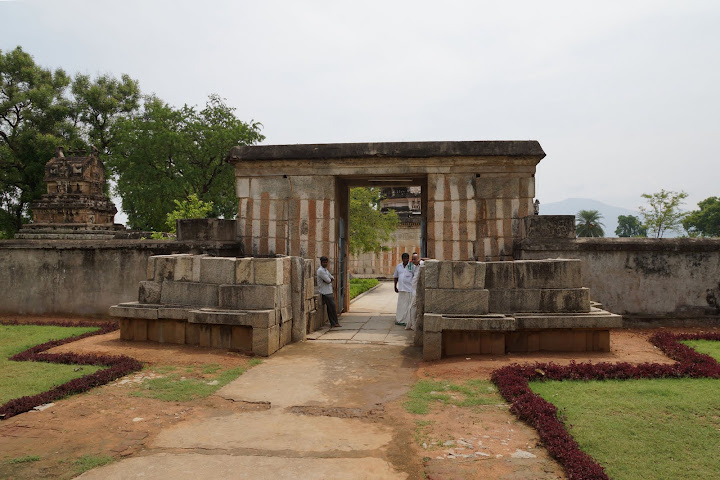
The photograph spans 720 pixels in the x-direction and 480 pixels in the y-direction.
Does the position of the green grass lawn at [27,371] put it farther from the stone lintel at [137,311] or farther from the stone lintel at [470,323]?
the stone lintel at [470,323]

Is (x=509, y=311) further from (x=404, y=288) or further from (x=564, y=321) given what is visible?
(x=404, y=288)

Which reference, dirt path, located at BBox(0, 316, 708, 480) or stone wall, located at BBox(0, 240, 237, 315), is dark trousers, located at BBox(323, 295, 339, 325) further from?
dirt path, located at BBox(0, 316, 708, 480)

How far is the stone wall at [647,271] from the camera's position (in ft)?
34.7

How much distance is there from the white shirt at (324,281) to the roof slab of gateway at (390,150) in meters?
2.82

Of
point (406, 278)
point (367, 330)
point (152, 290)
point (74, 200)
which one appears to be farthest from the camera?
point (74, 200)

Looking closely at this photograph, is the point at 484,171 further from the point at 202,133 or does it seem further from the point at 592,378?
the point at 202,133

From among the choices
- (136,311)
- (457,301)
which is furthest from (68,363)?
(457,301)

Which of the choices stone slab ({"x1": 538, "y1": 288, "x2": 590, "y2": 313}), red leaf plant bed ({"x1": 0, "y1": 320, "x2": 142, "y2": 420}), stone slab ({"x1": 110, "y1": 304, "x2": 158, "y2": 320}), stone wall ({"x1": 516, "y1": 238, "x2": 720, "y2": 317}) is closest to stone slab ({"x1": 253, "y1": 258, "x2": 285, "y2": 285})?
stone slab ({"x1": 110, "y1": 304, "x2": 158, "y2": 320})

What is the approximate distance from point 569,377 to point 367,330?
16.0 ft

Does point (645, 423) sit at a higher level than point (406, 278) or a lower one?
lower

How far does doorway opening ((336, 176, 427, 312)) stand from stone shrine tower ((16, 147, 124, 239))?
11361 millimetres

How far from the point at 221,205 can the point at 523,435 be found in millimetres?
27088

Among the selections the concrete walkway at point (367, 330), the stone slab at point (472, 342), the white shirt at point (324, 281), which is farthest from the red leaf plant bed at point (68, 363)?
the stone slab at point (472, 342)

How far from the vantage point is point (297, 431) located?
493 centimetres
